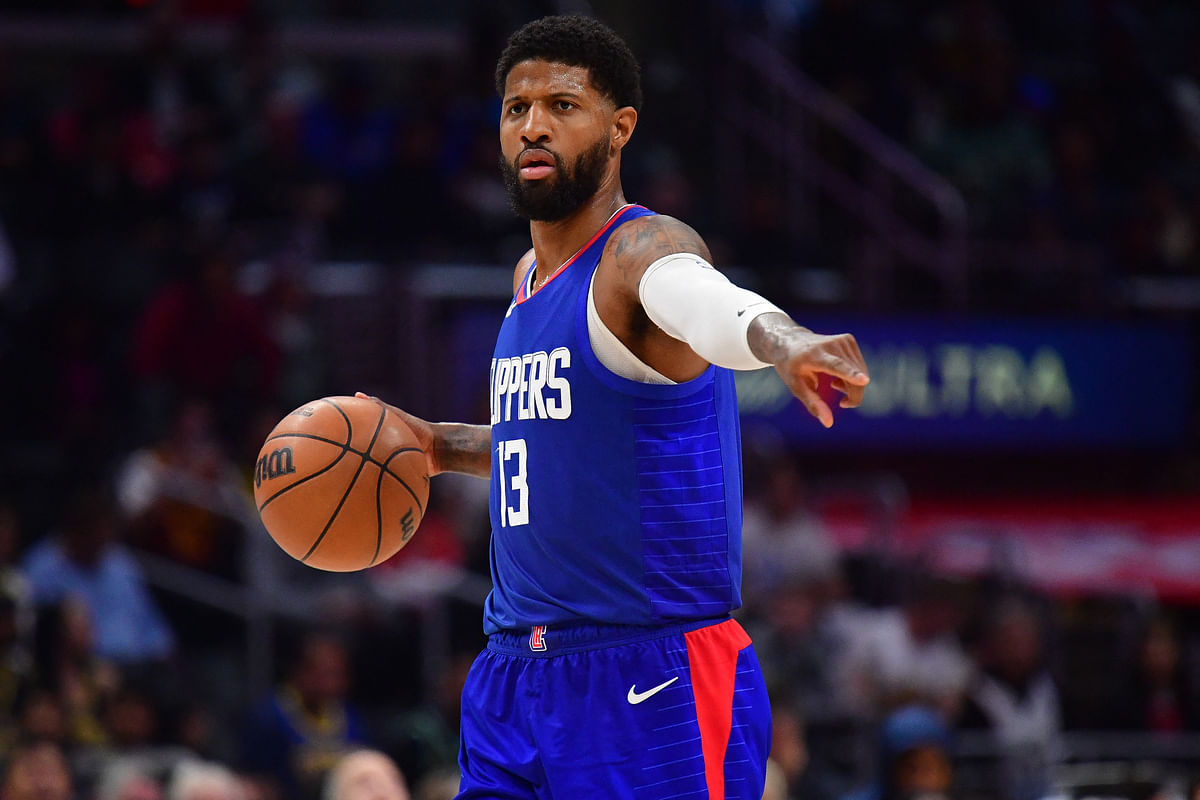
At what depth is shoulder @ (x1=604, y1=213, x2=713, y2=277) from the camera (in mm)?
3789

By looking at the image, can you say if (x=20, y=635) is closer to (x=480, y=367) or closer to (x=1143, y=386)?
(x=480, y=367)

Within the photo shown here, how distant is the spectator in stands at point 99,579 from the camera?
9.06 meters

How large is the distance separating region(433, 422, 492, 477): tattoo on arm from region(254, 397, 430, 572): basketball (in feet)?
0.51

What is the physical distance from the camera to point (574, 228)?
4199 millimetres

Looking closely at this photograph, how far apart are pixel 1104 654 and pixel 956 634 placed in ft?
5.67

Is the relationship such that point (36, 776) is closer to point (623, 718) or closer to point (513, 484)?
point (513, 484)

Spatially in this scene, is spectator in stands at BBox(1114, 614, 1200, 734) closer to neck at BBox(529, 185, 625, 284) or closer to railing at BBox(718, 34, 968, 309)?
railing at BBox(718, 34, 968, 309)

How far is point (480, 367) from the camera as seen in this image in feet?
36.5

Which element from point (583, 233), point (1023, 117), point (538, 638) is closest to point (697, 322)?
point (583, 233)

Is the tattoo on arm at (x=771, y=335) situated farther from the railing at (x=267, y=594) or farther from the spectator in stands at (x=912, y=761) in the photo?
the railing at (x=267, y=594)

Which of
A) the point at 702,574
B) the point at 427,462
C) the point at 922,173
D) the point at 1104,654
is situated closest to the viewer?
the point at 702,574

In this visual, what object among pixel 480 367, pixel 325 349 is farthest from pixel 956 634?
pixel 325 349

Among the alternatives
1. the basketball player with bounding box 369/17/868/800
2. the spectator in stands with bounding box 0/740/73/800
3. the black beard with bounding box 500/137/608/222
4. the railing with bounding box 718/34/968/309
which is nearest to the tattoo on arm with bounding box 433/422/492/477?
the basketball player with bounding box 369/17/868/800

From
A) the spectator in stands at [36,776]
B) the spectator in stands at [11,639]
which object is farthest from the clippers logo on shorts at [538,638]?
the spectator in stands at [11,639]
